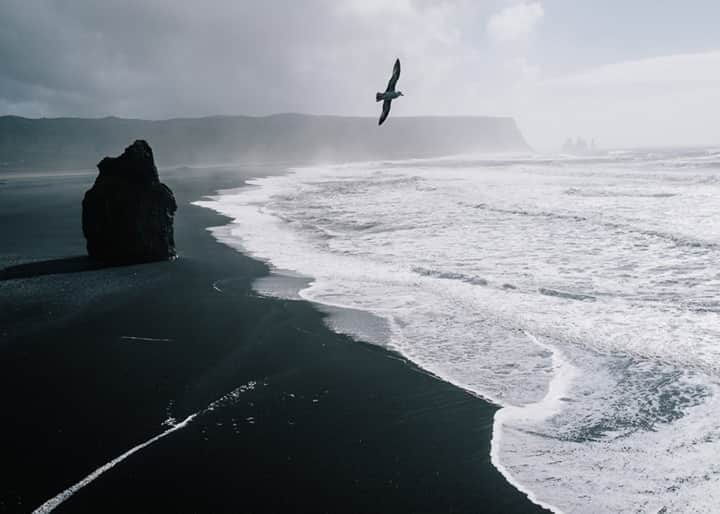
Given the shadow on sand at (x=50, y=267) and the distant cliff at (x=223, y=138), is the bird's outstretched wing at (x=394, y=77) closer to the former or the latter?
the shadow on sand at (x=50, y=267)

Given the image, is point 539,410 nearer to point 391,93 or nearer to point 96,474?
point 96,474

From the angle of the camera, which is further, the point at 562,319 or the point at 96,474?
the point at 562,319

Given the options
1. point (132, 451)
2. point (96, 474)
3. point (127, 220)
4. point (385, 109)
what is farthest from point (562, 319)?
point (127, 220)

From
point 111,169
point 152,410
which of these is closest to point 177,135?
point 111,169

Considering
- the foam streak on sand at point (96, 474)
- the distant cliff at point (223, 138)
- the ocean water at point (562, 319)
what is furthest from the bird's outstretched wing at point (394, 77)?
the distant cliff at point (223, 138)

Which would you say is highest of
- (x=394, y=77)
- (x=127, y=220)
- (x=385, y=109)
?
(x=394, y=77)

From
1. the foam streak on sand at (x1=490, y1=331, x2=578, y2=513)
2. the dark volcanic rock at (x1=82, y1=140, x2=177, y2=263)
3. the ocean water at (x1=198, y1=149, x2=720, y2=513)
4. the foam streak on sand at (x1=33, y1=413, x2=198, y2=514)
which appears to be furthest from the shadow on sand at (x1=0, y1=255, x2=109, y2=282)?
the foam streak on sand at (x1=490, y1=331, x2=578, y2=513)

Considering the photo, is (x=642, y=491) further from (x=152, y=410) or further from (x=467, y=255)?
(x=467, y=255)

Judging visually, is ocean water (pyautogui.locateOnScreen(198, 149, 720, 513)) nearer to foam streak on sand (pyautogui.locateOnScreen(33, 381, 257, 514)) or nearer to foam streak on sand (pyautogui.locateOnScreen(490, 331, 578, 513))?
foam streak on sand (pyautogui.locateOnScreen(490, 331, 578, 513))
